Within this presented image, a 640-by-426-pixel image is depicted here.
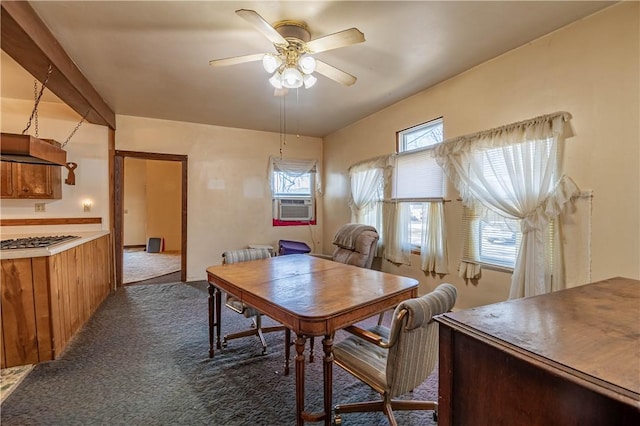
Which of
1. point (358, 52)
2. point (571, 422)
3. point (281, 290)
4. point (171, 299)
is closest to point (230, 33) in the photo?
point (358, 52)

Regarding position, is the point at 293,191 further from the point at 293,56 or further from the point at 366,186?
the point at 293,56

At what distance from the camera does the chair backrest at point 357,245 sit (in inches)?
140

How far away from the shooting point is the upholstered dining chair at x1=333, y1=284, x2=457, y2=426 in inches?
53.9

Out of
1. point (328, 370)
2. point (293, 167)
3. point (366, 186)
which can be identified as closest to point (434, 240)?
point (366, 186)

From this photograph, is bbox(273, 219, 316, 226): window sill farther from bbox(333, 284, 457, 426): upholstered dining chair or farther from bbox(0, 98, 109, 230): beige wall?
bbox(333, 284, 457, 426): upholstered dining chair

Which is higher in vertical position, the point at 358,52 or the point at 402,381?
the point at 358,52

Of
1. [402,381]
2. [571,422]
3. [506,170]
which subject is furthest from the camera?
[506,170]

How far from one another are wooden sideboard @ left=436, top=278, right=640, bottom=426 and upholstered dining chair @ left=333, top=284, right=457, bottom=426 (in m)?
0.36

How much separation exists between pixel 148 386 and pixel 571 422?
2347 mm

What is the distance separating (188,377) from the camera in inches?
84.4

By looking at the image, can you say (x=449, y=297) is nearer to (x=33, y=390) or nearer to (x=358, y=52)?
(x=358, y=52)

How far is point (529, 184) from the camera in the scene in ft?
7.92

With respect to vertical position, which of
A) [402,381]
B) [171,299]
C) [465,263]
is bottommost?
[171,299]

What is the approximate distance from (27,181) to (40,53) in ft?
7.27
